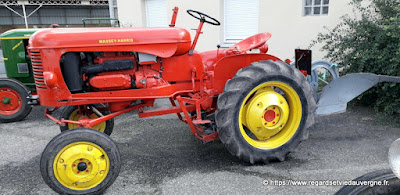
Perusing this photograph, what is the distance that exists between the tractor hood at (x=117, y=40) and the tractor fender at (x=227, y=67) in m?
0.41

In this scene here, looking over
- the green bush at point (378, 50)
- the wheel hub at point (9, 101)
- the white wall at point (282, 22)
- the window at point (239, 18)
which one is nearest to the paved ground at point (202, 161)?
the green bush at point (378, 50)

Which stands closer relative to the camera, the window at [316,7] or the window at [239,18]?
the window at [316,7]

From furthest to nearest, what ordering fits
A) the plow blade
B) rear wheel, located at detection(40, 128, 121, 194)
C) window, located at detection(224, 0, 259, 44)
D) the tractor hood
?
1. window, located at detection(224, 0, 259, 44)
2. the plow blade
3. the tractor hood
4. rear wheel, located at detection(40, 128, 121, 194)

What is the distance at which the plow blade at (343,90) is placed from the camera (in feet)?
11.7

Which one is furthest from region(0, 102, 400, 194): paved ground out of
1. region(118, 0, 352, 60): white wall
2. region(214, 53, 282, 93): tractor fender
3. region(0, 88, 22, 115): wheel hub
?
region(118, 0, 352, 60): white wall

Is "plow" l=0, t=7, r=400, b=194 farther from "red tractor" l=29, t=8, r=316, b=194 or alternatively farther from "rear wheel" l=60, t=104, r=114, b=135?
"rear wheel" l=60, t=104, r=114, b=135

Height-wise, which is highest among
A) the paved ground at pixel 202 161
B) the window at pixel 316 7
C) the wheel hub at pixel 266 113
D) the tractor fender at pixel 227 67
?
the window at pixel 316 7

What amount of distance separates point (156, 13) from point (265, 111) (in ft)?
22.0

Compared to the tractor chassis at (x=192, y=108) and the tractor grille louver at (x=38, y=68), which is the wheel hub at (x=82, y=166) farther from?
the tractor grille louver at (x=38, y=68)

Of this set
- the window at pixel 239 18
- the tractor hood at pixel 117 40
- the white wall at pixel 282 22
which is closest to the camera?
the tractor hood at pixel 117 40

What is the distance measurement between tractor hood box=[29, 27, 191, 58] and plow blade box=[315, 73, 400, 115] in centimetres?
183

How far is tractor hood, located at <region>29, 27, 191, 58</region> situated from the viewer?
9.12 feet

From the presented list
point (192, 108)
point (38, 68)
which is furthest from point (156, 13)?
point (38, 68)

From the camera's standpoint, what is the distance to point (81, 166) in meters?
2.59
